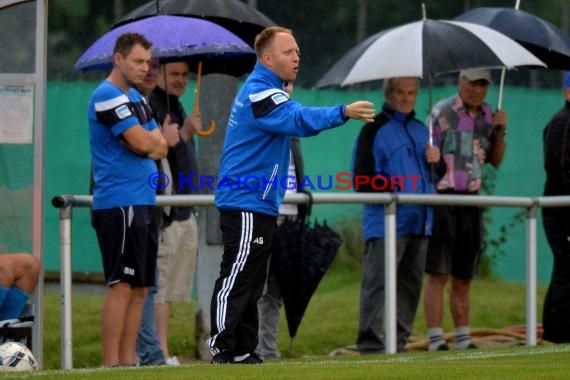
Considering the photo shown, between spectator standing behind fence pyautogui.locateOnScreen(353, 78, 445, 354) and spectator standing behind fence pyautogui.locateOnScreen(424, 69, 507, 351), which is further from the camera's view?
spectator standing behind fence pyautogui.locateOnScreen(424, 69, 507, 351)

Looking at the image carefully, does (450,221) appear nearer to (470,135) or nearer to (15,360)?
(470,135)

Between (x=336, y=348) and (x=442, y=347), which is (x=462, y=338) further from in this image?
(x=336, y=348)

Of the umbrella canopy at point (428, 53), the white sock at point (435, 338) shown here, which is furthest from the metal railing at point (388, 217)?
the umbrella canopy at point (428, 53)

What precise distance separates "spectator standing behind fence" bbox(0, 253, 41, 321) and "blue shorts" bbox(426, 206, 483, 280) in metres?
3.57

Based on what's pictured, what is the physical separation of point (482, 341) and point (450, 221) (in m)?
1.34

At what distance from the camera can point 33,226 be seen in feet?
36.6

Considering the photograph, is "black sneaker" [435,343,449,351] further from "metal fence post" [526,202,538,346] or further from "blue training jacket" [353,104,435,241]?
"blue training jacket" [353,104,435,241]

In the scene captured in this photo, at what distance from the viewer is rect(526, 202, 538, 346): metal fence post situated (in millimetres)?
12883

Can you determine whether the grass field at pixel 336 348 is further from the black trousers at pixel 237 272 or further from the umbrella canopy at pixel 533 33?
the umbrella canopy at pixel 533 33

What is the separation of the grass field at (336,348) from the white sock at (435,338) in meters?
0.11

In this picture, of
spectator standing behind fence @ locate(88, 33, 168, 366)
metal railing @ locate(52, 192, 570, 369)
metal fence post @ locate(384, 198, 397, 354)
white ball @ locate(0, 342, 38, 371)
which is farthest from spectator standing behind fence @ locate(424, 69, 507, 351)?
white ball @ locate(0, 342, 38, 371)

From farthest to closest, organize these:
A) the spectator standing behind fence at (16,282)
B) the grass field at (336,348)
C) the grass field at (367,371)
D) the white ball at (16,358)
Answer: the spectator standing behind fence at (16,282)
the white ball at (16,358)
the grass field at (336,348)
the grass field at (367,371)

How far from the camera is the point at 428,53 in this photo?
12.5 meters

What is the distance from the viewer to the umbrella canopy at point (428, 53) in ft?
40.7
